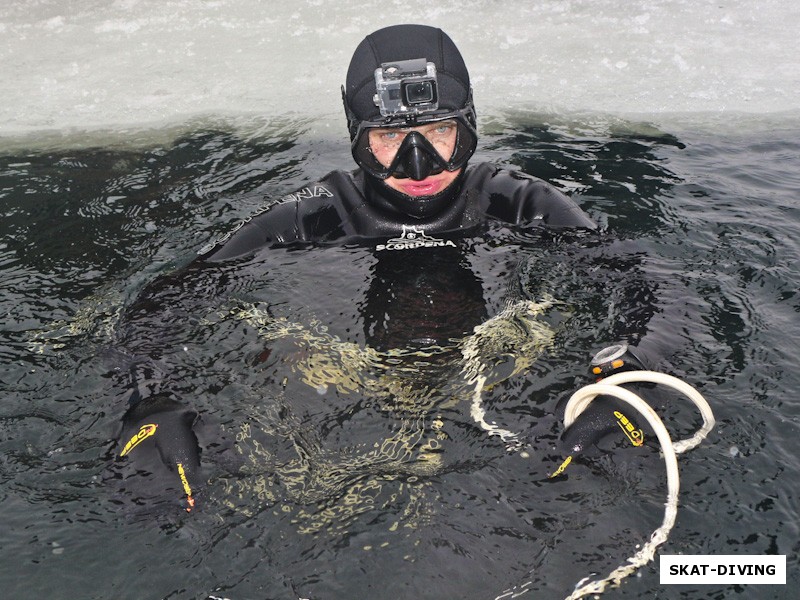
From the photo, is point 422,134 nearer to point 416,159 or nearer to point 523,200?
point 416,159

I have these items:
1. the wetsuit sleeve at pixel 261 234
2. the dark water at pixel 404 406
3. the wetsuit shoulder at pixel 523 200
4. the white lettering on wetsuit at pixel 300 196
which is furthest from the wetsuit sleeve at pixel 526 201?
the wetsuit sleeve at pixel 261 234

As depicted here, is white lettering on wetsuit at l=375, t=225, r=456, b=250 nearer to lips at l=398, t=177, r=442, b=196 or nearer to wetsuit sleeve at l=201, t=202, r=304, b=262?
lips at l=398, t=177, r=442, b=196

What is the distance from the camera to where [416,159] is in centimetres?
423

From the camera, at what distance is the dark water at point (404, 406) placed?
265 centimetres

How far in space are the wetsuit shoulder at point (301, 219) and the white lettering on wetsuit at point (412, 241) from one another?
337mm

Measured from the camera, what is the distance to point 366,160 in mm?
4410

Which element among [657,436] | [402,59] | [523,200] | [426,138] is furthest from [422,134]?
[657,436]

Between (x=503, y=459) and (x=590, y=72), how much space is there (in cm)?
616

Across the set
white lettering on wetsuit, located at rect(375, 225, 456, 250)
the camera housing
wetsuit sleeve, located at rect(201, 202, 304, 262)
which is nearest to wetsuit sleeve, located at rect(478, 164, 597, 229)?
white lettering on wetsuit, located at rect(375, 225, 456, 250)

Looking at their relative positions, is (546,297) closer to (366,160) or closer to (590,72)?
(366,160)

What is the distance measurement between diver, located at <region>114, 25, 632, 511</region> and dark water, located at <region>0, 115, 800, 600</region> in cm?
17

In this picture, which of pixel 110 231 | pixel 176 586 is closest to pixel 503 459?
pixel 176 586

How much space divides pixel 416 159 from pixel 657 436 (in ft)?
6.86

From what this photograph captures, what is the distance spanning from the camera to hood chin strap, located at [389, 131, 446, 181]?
422cm
